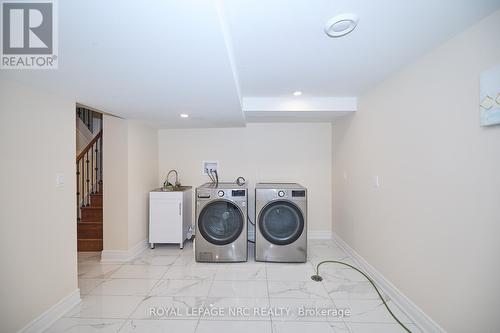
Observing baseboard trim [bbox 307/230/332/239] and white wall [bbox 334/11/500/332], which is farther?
baseboard trim [bbox 307/230/332/239]

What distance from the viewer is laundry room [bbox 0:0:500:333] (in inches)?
45.3

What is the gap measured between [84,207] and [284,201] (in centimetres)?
312

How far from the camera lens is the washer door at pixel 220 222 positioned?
2.76 meters

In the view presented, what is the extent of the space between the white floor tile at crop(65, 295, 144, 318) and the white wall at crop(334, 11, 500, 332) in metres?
2.38

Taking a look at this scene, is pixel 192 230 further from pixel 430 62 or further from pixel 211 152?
pixel 430 62

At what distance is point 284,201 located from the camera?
2736 millimetres

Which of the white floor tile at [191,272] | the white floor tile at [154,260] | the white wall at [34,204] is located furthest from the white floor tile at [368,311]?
the white wall at [34,204]

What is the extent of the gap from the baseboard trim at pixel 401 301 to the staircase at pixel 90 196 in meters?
3.58

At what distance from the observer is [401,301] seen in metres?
1.85

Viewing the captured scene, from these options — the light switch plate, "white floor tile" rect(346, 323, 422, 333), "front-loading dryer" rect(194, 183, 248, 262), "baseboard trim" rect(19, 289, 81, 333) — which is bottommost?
"white floor tile" rect(346, 323, 422, 333)

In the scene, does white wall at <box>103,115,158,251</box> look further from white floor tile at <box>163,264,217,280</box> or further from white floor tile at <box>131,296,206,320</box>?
white floor tile at <box>131,296,206,320</box>

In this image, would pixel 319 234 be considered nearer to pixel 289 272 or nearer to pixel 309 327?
pixel 289 272

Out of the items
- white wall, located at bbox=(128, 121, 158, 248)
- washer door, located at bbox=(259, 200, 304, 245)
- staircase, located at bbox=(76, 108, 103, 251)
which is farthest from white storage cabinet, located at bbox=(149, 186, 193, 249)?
washer door, located at bbox=(259, 200, 304, 245)

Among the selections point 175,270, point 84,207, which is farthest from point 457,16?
point 84,207
